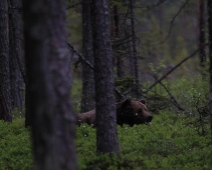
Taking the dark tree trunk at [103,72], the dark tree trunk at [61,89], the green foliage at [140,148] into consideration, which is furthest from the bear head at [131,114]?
the dark tree trunk at [61,89]

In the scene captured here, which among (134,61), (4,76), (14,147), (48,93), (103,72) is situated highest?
(134,61)

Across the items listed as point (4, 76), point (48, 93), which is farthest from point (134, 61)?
point (48, 93)

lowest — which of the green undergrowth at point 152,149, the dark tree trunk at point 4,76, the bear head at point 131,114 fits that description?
the green undergrowth at point 152,149

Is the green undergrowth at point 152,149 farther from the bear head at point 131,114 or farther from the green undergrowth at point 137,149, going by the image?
the bear head at point 131,114

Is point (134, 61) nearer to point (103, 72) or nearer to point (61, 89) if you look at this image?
point (103, 72)

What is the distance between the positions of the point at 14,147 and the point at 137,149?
3.01m

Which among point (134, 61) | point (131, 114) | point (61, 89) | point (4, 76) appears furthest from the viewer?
point (134, 61)

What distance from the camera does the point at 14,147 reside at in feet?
33.0

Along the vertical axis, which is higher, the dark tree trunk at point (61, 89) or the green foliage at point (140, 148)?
the dark tree trunk at point (61, 89)

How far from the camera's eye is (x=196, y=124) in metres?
11.6

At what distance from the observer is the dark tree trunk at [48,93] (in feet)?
17.6

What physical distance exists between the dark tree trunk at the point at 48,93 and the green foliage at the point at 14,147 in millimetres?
3254

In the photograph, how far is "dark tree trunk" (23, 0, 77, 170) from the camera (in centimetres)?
538

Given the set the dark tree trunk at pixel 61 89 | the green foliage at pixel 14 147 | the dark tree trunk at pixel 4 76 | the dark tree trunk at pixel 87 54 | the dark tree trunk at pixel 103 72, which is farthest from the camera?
the dark tree trunk at pixel 87 54
